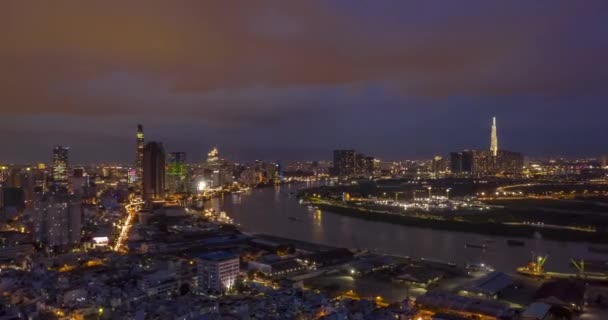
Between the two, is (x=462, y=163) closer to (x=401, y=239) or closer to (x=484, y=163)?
(x=484, y=163)

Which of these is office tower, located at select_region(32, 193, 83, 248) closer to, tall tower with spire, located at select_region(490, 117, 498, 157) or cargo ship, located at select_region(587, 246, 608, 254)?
cargo ship, located at select_region(587, 246, 608, 254)

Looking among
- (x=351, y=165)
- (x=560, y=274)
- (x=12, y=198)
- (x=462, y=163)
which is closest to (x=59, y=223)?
(x=12, y=198)

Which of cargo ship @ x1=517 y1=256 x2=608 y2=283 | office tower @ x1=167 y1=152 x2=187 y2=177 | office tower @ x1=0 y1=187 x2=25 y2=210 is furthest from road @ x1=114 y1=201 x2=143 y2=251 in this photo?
cargo ship @ x1=517 y1=256 x2=608 y2=283

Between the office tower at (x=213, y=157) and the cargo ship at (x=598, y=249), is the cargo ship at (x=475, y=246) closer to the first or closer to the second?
the cargo ship at (x=598, y=249)

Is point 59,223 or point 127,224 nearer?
point 59,223

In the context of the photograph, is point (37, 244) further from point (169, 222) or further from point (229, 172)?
point (229, 172)

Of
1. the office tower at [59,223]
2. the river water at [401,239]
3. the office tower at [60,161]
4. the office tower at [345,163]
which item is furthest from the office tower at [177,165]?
the office tower at [59,223]
